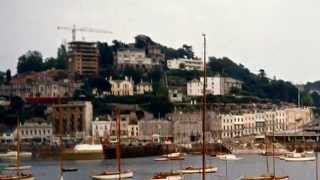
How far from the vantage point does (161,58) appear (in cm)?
12656

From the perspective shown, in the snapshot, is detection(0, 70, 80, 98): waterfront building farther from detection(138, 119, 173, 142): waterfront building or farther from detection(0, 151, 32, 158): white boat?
detection(0, 151, 32, 158): white boat

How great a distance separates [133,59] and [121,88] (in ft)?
46.5

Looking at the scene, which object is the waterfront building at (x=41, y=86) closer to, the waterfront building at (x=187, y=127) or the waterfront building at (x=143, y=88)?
the waterfront building at (x=143, y=88)

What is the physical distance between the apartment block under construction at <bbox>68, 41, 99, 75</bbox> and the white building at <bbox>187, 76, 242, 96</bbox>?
13606mm

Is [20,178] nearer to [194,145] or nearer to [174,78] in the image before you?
[194,145]

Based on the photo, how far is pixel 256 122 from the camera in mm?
98312

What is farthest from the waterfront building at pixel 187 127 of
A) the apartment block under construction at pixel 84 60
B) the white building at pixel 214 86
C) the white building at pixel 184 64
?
the white building at pixel 184 64

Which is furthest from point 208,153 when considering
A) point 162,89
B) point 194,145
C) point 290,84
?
point 290,84

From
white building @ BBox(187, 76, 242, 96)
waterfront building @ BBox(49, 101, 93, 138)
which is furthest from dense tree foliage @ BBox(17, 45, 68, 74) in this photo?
waterfront building @ BBox(49, 101, 93, 138)

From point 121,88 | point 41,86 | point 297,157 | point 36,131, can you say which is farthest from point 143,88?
point 297,157

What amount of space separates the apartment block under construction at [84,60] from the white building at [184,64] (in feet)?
47.2

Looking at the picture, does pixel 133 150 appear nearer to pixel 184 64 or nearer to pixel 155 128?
pixel 155 128

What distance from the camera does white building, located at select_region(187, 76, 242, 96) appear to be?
4345 inches

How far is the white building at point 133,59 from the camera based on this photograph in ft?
387
